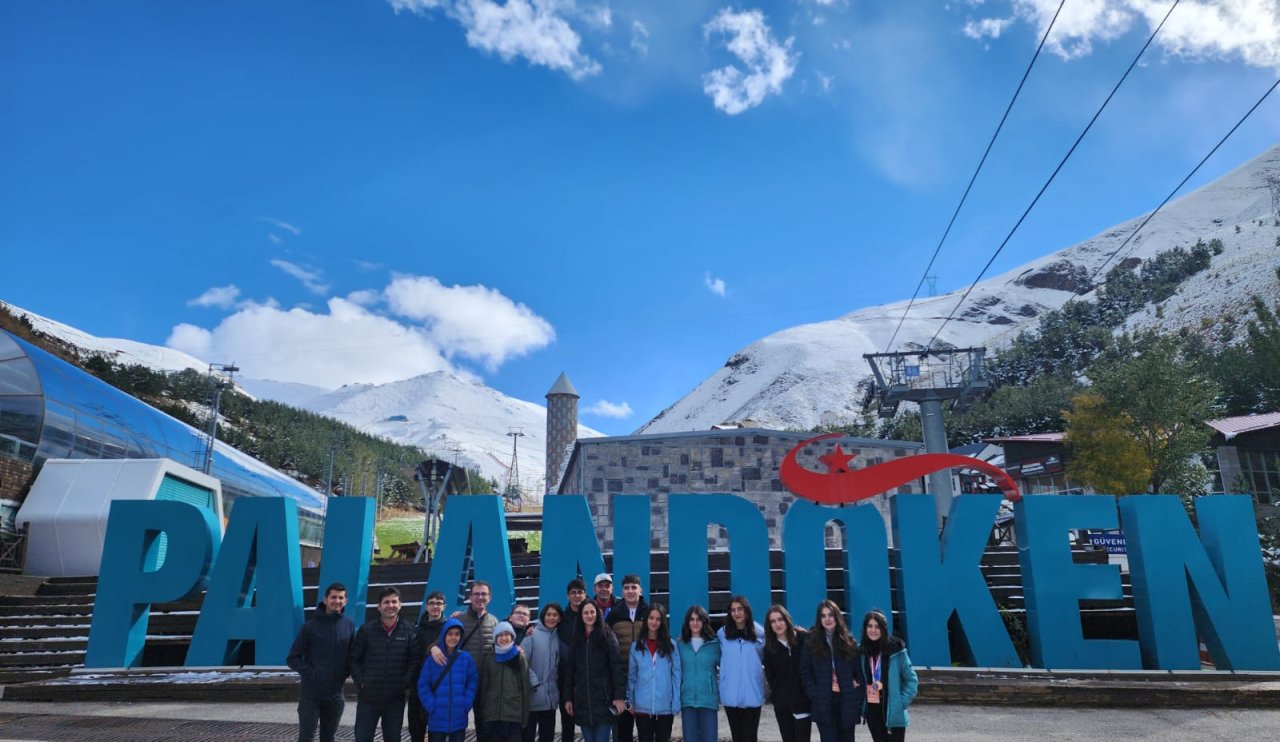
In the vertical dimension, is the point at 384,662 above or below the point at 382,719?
above

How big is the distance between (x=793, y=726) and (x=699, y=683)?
0.78 metres

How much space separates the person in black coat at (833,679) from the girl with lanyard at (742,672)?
35 cm

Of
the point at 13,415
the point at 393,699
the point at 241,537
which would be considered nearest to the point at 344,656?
the point at 393,699

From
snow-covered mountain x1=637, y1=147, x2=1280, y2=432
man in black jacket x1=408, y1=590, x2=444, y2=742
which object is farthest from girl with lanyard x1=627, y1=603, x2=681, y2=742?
snow-covered mountain x1=637, y1=147, x2=1280, y2=432

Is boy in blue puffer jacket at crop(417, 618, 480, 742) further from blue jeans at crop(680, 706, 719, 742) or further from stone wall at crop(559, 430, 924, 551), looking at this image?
stone wall at crop(559, 430, 924, 551)

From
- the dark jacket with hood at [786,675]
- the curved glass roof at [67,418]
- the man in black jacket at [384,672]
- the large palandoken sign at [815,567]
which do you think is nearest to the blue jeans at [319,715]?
the man in black jacket at [384,672]

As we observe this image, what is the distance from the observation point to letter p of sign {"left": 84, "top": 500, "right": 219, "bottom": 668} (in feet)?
32.6

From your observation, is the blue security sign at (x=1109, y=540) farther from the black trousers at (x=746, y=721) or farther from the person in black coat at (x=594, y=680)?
the person in black coat at (x=594, y=680)

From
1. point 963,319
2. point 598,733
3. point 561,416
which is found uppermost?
point 963,319

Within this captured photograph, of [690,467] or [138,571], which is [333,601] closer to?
[138,571]

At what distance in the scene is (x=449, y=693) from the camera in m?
5.38

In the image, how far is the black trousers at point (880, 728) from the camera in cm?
555

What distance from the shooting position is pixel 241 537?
10250 mm

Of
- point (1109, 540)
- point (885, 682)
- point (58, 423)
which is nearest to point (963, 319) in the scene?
point (1109, 540)
